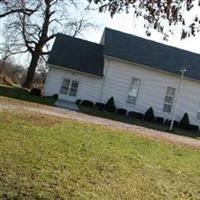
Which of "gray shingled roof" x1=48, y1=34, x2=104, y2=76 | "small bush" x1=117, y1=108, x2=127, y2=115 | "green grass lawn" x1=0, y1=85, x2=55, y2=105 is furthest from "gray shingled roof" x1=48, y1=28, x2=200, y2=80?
"green grass lawn" x1=0, y1=85, x2=55, y2=105

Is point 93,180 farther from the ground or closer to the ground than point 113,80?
closer to the ground

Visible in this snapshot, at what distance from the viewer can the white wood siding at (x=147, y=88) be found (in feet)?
118

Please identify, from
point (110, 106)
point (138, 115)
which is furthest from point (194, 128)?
point (110, 106)

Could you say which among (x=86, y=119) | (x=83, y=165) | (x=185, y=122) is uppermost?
(x=185, y=122)

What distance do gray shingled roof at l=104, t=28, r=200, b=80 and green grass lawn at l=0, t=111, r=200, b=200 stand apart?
19130 mm

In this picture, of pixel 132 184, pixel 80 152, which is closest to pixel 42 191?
pixel 132 184

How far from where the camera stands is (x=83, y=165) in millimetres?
12508

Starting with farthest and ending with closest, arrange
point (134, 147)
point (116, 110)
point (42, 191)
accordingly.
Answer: point (116, 110) → point (134, 147) → point (42, 191)

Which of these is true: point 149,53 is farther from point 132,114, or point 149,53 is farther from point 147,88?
point 132,114

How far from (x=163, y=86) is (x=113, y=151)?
22.4 metres

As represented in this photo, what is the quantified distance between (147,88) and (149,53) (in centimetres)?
346

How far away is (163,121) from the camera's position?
Answer: 1425 inches

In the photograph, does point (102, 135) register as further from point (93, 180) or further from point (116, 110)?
point (116, 110)

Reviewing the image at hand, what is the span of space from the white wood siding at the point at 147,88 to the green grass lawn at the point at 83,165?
18.0m
